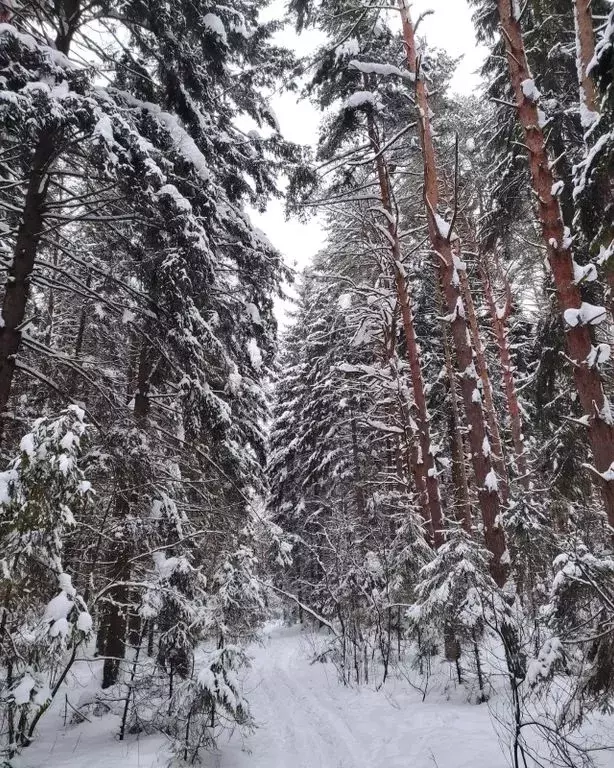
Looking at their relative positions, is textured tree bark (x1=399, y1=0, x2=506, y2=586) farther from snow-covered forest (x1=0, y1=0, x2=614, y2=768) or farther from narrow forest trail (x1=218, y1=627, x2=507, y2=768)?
narrow forest trail (x1=218, y1=627, x2=507, y2=768)

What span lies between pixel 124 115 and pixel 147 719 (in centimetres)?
800

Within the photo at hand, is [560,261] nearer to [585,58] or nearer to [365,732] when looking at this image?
[585,58]

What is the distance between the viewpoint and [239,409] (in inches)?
464

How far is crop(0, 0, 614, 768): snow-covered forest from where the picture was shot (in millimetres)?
4582

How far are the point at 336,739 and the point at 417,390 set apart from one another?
6373 millimetres

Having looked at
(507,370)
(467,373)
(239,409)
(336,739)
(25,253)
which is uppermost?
(507,370)

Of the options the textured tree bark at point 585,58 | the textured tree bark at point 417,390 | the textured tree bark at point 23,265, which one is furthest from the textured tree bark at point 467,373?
the textured tree bark at point 23,265

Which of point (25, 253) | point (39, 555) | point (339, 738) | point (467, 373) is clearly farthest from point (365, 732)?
point (25, 253)

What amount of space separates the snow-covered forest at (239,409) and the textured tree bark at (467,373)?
5 centimetres

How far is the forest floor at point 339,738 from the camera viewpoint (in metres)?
5.21

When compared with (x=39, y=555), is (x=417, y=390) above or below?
above

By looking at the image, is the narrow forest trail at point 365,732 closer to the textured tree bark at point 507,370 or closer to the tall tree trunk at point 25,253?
the tall tree trunk at point 25,253

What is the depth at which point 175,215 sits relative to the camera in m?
6.26

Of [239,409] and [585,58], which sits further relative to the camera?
[239,409]
